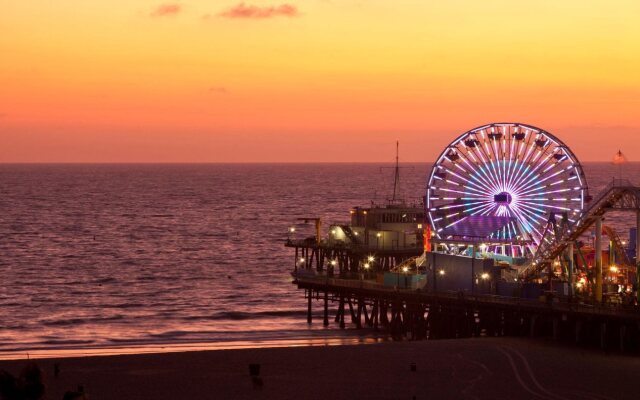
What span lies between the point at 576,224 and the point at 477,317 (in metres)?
9.01

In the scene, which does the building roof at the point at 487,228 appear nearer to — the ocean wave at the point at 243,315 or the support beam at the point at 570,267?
the support beam at the point at 570,267

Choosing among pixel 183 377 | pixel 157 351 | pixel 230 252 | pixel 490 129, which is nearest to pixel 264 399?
pixel 183 377

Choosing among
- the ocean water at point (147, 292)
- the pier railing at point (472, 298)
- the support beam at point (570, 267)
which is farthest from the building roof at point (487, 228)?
the support beam at point (570, 267)

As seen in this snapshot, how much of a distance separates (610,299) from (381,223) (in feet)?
114

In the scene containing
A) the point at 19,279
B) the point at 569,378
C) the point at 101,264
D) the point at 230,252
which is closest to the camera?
the point at 569,378

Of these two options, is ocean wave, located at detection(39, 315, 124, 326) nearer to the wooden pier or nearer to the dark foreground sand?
the wooden pier

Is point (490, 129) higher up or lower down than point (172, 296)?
higher up

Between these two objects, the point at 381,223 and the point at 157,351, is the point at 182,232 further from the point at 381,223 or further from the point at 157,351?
the point at 157,351

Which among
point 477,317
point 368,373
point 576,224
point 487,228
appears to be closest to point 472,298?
point 477,317

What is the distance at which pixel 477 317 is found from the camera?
7812 centimetres

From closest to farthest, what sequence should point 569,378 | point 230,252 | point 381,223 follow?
point 569,378, point 381,223, point 230,252

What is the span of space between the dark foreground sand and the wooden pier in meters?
2.05

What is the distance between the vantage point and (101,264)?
451ft

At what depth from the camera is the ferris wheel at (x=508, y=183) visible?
87.3 m
